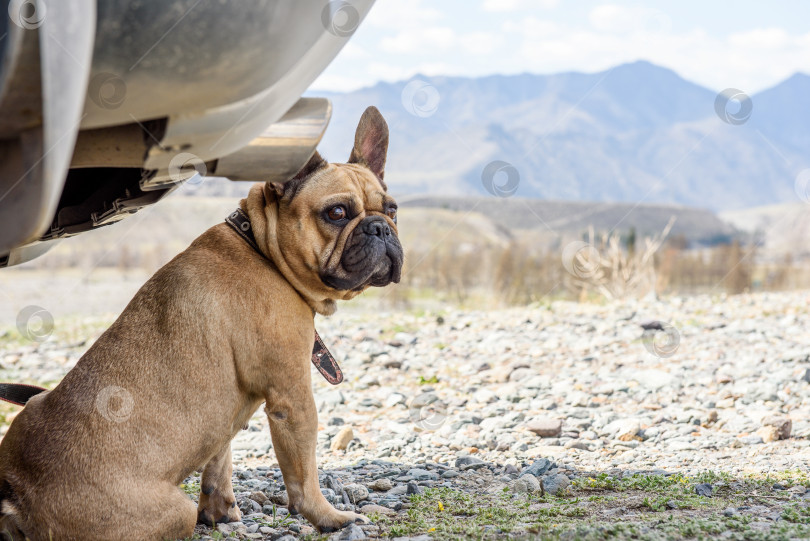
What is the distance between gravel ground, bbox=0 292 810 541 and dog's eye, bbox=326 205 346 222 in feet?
4.75

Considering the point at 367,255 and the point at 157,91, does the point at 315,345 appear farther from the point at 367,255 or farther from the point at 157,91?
the point at 157,91

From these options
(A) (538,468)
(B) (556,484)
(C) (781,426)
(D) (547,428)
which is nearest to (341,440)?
(D) (547,428)

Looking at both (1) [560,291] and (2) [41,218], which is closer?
(2) [41,218]

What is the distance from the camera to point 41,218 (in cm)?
204

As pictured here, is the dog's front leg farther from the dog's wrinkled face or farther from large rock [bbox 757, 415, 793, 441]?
large rock [bbox 757, 415, 793, 441]

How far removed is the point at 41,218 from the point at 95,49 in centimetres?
51

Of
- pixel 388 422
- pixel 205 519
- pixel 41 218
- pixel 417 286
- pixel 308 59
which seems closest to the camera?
pixel 41 218

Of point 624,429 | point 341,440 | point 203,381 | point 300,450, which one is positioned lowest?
point 341,440

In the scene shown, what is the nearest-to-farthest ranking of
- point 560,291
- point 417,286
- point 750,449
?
1. point 750,449
2. point 560,291
3. point 417,286

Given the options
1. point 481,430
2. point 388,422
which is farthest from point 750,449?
point 388,422

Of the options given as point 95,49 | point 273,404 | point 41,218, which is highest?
point 95,49

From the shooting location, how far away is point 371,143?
13.5 feet

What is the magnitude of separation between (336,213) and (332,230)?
0.09 m

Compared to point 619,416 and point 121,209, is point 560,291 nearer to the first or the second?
point 619,416
